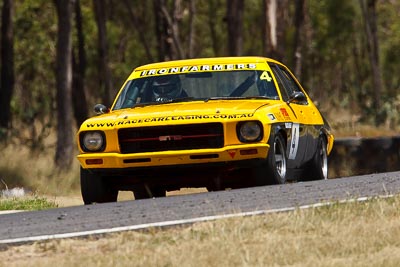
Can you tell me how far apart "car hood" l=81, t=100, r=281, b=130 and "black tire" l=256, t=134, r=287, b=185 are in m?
0.37

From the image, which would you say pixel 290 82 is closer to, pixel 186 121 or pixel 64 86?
pixel 186 121

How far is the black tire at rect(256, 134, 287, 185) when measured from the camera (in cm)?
1193

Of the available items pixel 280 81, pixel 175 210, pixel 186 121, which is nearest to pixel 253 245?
pixel 175 210

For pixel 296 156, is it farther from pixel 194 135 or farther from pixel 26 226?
pixel 26 226

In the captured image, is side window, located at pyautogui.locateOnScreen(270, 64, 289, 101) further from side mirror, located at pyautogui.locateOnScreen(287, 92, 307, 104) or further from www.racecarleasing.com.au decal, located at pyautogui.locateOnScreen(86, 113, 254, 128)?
www.racecarleasing.com.au decal, located at pyautogui.locateOnScreen(86, 113, 254, 128)

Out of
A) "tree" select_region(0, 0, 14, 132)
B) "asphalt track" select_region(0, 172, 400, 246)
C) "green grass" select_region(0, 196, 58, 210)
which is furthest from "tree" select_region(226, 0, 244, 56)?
"asphalt track" select_region(0, 172, 400, 246)

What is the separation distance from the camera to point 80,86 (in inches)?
1478

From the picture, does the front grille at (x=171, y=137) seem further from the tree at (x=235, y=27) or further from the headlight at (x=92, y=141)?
the tree at (x=235, y=27)

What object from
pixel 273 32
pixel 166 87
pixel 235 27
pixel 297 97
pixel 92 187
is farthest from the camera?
pixel 235 27

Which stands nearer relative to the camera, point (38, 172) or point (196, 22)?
point (38, 172)

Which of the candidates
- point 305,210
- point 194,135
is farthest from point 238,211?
point 194,135

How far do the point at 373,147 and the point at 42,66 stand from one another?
119 feet

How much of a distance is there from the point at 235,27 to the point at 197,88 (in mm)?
23079

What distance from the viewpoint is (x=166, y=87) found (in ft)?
43.7
